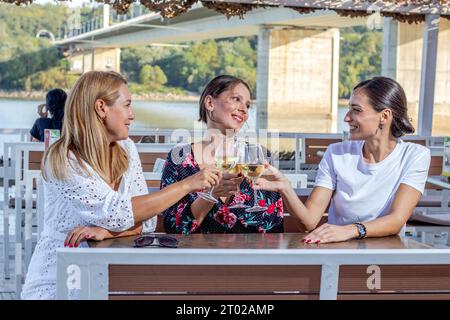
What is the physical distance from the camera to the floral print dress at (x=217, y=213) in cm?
257

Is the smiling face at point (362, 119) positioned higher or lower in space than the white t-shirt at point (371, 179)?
higher

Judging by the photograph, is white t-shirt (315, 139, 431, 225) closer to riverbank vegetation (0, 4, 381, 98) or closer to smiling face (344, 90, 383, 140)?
smiling face (344, 90, 383, 140)

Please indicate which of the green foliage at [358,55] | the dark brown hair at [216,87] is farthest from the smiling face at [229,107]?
the green foliage at [358,55]

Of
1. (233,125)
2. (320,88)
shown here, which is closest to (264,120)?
(320,88)

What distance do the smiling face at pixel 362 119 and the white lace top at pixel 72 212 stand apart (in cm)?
74

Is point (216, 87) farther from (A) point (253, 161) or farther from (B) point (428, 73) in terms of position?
(B) point (428, 73)

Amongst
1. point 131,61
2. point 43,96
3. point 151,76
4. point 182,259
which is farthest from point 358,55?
point 182,259

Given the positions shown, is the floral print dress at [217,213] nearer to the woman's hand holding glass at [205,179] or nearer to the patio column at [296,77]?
the woman's hand holding glass at [205,179]

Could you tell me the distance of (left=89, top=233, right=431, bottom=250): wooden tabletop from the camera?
6.82ft

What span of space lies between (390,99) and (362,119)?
10cm

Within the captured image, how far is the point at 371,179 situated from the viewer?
2.57 meters

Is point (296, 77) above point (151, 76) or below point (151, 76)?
above

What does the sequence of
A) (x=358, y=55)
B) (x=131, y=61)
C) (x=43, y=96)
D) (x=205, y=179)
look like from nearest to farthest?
(x=205, y=179) → (x=358, y=55) → (x=43, y=96) → (x=131, y=61)

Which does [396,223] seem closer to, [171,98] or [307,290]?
[307,290]
